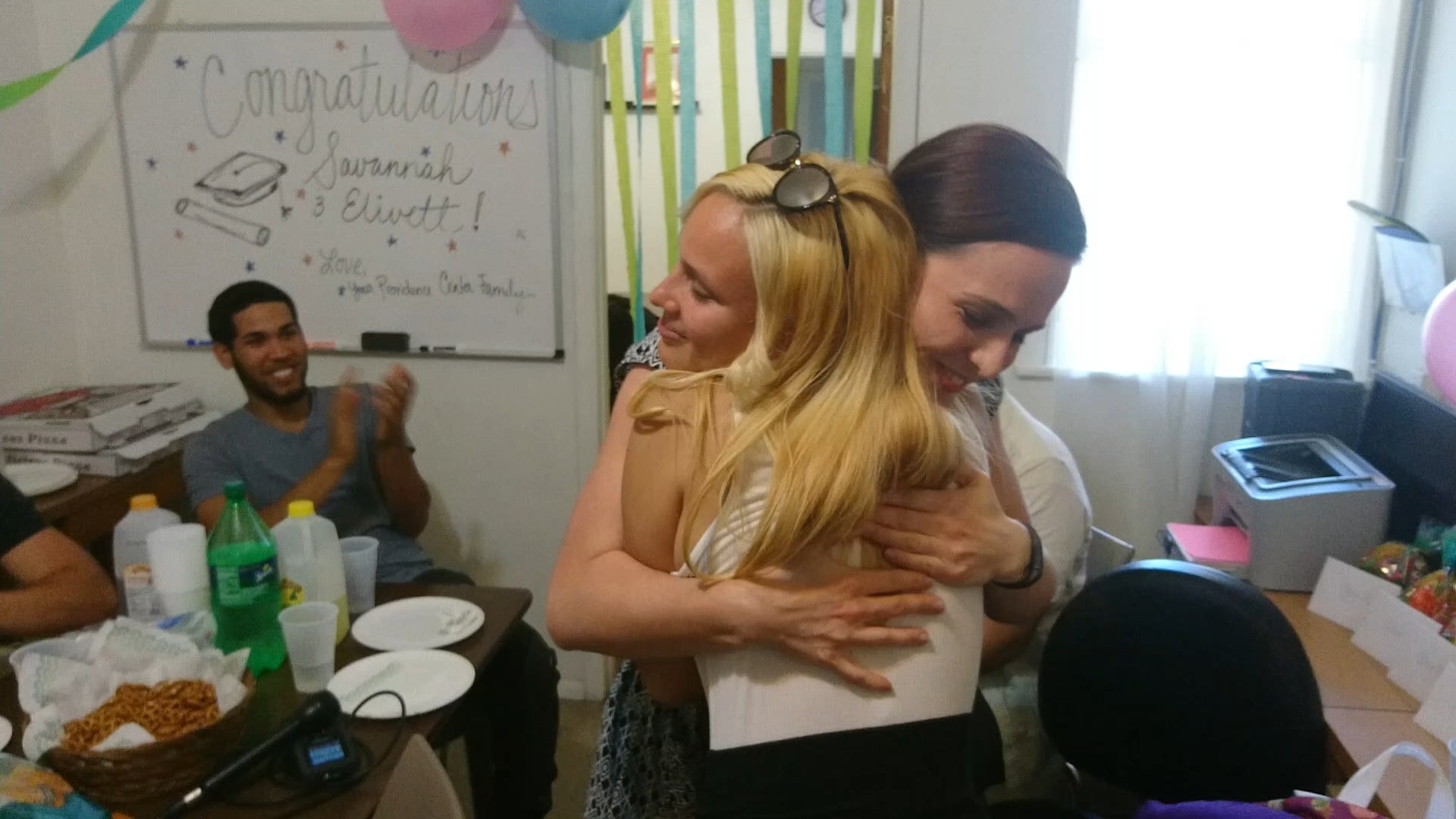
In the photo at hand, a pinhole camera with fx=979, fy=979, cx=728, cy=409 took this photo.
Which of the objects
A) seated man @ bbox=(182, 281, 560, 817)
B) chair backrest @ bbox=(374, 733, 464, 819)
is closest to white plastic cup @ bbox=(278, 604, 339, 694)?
chair backrest @ bbox=(374, 733, 464, 819)

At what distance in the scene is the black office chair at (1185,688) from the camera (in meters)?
1.31

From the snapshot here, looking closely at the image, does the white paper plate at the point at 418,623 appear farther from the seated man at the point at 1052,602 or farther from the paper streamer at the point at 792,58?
the paper streamer at the point at 792,58

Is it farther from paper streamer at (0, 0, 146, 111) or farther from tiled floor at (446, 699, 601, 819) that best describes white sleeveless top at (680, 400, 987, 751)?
paper streamer at (0, 0, 146, 111)

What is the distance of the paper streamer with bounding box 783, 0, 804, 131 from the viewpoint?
2508 mm

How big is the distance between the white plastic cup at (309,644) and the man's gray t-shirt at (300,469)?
645 millimetres

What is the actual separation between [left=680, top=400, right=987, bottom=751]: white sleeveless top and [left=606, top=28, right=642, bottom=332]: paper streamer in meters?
1.70

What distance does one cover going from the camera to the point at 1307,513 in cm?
193

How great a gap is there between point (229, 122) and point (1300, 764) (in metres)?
2.80

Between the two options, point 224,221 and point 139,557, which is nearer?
point 139,557

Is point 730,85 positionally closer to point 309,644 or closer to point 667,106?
point 667,106

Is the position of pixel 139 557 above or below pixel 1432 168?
below

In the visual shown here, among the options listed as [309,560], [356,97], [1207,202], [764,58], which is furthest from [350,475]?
[1207,202]

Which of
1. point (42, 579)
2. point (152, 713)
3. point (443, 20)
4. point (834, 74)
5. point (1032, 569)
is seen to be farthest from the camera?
point (834, 74)

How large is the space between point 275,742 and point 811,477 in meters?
0.91
